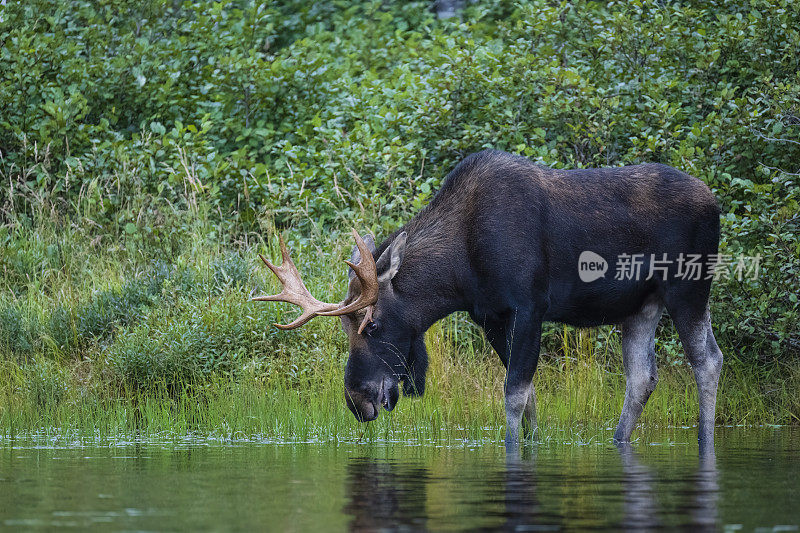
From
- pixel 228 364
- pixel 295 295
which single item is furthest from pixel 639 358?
pixel 228 364

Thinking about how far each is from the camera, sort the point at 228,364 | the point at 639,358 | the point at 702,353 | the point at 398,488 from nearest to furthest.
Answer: the point at 398,488 → the point at 702,353 → the point at 639,358 → the point at 228,364

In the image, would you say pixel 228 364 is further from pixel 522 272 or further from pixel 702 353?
pixel 702 353

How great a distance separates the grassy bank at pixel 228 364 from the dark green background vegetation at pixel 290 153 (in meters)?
0.04

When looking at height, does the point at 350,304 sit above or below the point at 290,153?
below

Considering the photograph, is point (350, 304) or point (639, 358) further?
point (639, 358)

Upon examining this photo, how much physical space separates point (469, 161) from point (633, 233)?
1.33 meters

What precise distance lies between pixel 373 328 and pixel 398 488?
3250 mm

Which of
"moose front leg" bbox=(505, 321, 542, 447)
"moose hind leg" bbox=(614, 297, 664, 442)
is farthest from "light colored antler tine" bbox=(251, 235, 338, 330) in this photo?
"moose hind leg" bbox=(614, 297, 664, 442)

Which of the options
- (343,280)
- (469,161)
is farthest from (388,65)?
(469,161)

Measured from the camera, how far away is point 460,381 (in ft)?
32.4

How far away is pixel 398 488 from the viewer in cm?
520

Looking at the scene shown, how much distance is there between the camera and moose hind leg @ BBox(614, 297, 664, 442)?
8781 millimetres

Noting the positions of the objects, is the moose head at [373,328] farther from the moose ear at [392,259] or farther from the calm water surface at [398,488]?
the calm water surface at [398,488]

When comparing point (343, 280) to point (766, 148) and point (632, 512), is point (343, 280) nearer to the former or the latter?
point (766, 148)
